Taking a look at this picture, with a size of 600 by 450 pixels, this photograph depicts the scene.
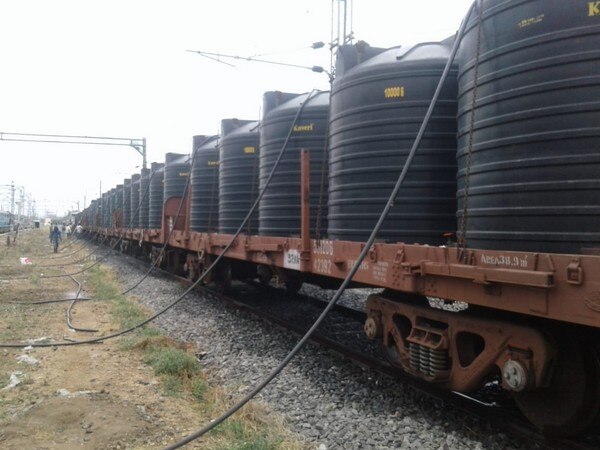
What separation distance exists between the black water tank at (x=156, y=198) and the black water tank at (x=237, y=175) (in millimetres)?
8591

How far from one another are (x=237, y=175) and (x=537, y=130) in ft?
23.6

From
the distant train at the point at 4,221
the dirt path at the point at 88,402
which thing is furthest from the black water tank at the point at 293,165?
the distant train at the point at 4,221

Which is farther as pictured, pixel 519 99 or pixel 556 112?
pixel 519 99

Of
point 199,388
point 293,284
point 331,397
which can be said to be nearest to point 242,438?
point 331,397

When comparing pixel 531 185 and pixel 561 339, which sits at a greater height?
pixel 531 185

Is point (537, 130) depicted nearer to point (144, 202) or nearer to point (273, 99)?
point (273, 99)

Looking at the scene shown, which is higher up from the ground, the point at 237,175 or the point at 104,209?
the point at 104,209

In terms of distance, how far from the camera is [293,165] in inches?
289

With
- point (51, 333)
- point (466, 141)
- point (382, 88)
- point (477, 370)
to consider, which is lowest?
point (51, 333)

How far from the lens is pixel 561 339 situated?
343 cm

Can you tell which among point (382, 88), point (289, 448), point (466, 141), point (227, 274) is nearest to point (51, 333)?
point (227, 274)

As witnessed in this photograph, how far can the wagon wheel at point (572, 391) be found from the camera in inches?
132

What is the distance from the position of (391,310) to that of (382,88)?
212 centimetres

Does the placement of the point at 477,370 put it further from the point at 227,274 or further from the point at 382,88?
the point at 227,274
